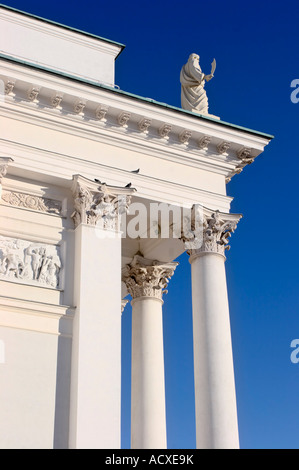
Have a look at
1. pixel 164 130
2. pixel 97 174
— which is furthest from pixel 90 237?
pixel 164 130

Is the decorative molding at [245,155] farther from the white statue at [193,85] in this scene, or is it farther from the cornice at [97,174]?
the white statue at [193,85]

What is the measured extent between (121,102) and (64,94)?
6.00ft

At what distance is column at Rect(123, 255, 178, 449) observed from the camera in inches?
945

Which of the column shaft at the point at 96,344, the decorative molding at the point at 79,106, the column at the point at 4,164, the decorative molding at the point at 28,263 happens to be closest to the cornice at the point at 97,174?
the column at the point at 4,164

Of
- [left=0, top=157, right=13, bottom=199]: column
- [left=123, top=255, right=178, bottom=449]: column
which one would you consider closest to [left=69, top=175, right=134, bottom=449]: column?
[left=0, top=157, right=13, bottom=199]: column

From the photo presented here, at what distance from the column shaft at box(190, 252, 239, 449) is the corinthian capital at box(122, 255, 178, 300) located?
3560 mm

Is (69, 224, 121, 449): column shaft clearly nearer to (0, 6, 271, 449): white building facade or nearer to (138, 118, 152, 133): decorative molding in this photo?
(0, 6, 271, 449): white building facade

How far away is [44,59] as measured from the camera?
25141mm

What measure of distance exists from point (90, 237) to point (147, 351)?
6140 millimetres

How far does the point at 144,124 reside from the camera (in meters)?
22.6
